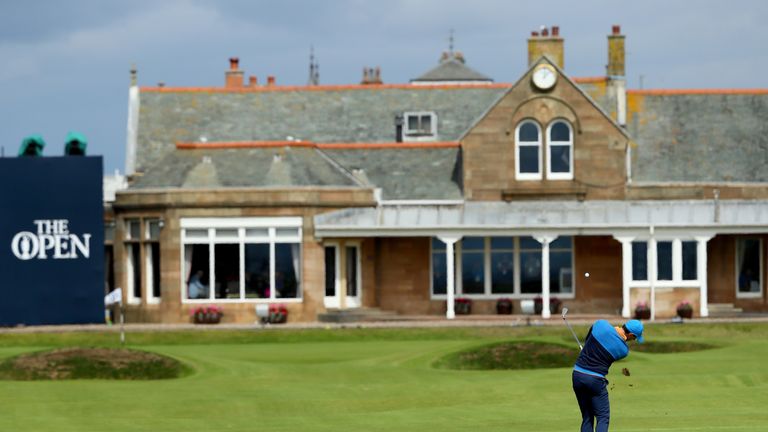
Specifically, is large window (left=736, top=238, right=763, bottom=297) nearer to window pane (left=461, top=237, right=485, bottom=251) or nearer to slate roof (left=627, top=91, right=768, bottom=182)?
slate roof (left=627, top=91, right=768, bottom=182)

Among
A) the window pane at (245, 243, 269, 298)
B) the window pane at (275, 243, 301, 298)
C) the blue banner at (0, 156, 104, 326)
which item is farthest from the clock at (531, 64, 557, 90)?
the blue banner at (0, 156, 104, 326)

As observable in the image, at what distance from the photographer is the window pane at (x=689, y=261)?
50.0 metres

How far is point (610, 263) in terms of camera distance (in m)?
51.4

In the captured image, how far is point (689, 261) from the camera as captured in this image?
50.1 m

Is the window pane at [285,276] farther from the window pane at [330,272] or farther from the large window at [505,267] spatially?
the large window at [505,267]

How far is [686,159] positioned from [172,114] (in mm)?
16419

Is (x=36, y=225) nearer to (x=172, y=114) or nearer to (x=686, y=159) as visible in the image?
(x=172, y=114)

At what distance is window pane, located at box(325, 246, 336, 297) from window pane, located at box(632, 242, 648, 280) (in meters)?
8.44

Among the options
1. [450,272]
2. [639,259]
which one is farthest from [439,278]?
[639,259]

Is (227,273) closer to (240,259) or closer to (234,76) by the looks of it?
(240,259)

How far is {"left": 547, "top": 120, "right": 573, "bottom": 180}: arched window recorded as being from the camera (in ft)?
171

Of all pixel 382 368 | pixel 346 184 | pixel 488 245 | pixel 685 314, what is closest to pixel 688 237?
pixel 685 314

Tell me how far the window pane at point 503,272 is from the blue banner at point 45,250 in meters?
11.2

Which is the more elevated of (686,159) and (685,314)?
(686,159)
